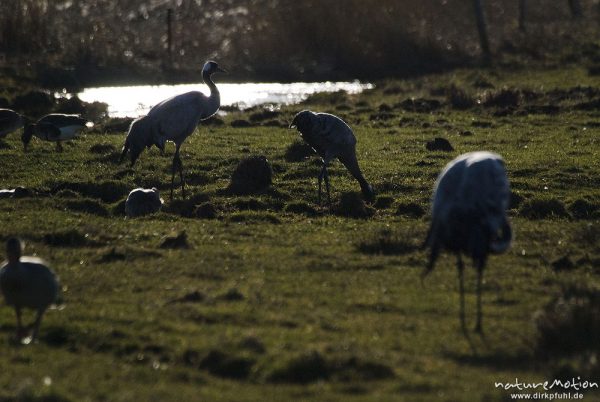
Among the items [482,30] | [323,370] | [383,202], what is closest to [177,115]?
[383,202]

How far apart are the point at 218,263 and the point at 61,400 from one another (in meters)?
4.63

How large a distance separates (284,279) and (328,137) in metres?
5.96

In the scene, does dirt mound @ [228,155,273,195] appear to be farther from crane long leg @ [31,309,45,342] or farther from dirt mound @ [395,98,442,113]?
dirt mound @ [395,98,442,113]

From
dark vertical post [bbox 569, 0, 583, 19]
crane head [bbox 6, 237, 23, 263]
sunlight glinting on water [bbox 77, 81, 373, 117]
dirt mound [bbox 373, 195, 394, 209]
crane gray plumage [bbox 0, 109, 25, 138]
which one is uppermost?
dark vertical post [bbox 569, 0, 583, 19]

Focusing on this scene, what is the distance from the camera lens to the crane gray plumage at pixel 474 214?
32.6ft

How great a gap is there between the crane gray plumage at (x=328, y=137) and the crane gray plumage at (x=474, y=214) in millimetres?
6529

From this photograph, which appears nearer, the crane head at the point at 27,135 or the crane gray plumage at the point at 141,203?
the crane gray plumage at the point at 141,203

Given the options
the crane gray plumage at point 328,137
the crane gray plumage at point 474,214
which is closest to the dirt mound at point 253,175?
the crane gray plumage at point 328,137

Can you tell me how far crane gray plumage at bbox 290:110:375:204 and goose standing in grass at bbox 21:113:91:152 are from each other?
595cm

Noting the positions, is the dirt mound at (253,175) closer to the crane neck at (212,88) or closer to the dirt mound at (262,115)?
the crane neck at (212,88)

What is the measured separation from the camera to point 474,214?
32.6 ft

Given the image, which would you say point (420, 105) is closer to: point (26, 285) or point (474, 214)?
point (474, 214)

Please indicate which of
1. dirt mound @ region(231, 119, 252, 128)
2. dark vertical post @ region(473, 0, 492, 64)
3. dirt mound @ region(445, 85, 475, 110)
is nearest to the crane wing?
dirt mound @ region(231, 119, 252, 128)

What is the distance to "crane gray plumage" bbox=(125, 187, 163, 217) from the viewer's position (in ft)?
50.3
